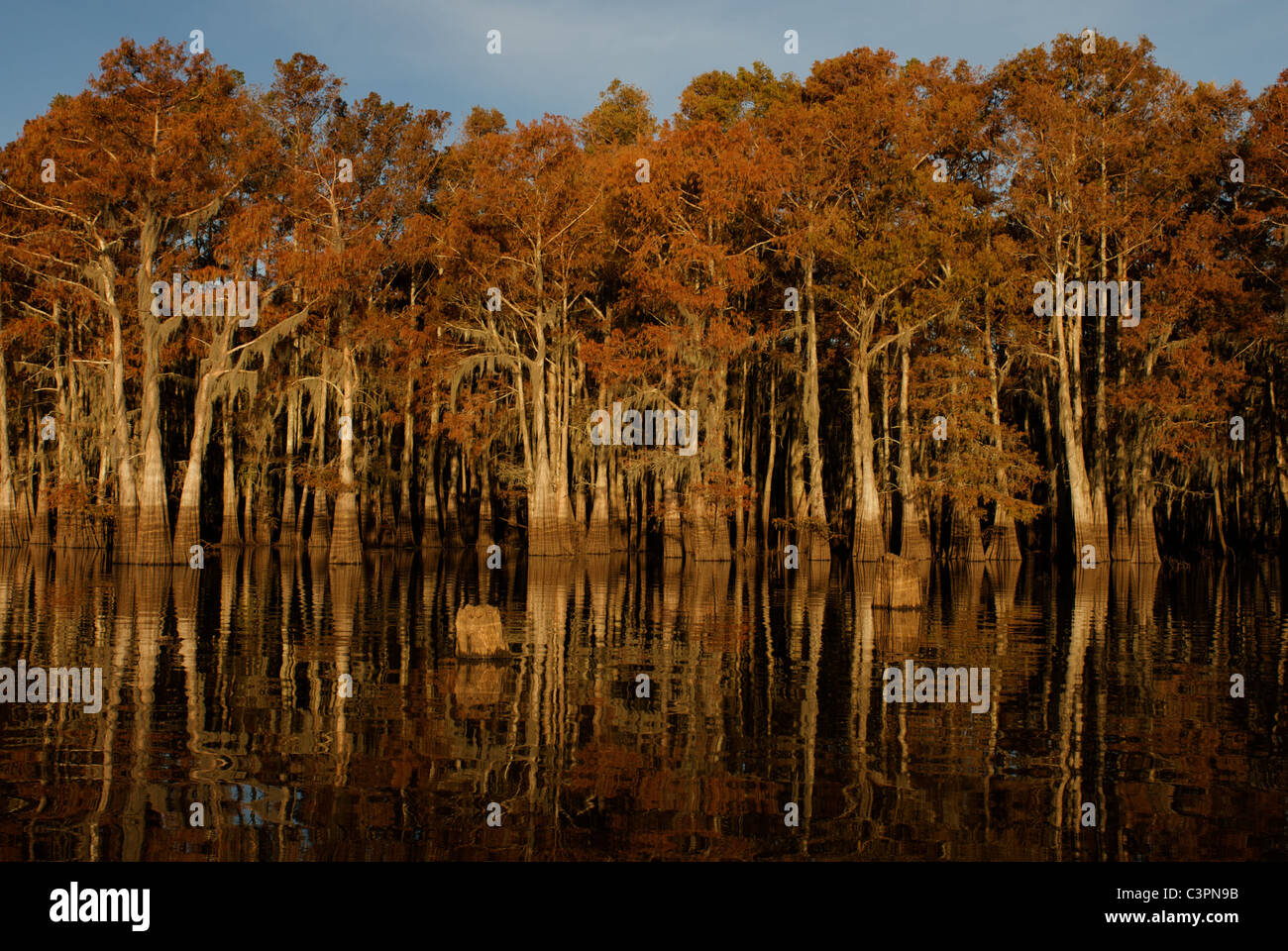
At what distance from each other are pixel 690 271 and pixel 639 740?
32.0m

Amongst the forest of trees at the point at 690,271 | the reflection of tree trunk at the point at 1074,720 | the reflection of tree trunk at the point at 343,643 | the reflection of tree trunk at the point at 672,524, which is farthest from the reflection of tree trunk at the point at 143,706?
the reflection of tree trunk at the point at 672,524

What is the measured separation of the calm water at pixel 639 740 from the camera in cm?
772

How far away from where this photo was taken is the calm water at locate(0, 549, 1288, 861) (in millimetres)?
7719

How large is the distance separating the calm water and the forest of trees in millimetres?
17780

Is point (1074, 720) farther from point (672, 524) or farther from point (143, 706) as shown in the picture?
point (672, 524)

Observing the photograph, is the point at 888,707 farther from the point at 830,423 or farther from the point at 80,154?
the point at 830,423

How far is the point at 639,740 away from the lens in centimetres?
1062

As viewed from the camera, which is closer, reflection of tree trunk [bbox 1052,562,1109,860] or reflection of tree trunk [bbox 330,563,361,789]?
reflection of tree trunk [bbox 1052,562,1109,860]

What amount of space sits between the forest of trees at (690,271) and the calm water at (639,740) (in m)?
17.8

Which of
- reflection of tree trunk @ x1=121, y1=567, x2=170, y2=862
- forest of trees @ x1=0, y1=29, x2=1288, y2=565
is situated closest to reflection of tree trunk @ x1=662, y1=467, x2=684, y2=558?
forest of trees @ x1=0, y1=29, x2=1288, y2=565

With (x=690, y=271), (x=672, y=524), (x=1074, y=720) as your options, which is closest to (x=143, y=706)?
(x=1074, y=720)

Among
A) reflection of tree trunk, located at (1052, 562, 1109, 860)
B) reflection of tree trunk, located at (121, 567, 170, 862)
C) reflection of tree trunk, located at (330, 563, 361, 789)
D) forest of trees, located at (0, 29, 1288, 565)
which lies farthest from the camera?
forest of trees, located at (0, 29, 1288, 565)

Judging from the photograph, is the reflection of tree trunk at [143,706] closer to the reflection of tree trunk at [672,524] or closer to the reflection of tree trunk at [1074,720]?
the reflection of tree trunk at [1074,720]

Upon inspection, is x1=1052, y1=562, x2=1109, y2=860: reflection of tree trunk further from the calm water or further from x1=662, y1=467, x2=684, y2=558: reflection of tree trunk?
x1=662, y1=467, x2=684, y2=558: reflection of tree trunk
